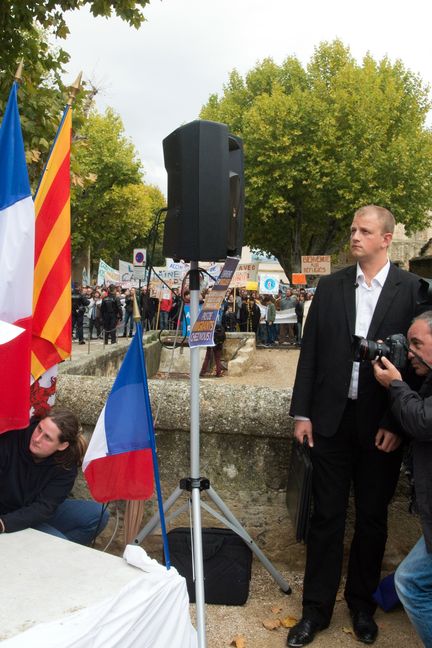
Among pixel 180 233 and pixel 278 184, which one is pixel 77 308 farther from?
pixel 180 233

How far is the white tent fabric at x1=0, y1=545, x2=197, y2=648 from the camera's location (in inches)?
66.6

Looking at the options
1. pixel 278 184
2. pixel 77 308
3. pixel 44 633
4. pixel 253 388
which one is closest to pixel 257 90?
pixel 278 184

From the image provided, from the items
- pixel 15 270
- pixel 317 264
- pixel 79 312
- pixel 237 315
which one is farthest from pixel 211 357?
pixel 15 270

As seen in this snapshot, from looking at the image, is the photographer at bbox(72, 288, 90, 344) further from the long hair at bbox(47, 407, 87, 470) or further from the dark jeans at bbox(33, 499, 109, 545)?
the long hair at bbox(47, 407, 87, 470)

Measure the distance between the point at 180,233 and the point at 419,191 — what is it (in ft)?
90.8

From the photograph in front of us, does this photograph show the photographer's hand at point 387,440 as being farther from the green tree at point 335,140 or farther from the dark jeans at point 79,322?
the green tree at point 335,140

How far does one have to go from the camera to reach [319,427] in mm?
3010

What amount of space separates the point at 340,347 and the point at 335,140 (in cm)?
2623

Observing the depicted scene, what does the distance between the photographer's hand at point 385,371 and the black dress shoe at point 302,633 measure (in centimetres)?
130

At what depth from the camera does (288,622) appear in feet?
10.2

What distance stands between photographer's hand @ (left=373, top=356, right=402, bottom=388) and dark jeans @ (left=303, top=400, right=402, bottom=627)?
38 cm

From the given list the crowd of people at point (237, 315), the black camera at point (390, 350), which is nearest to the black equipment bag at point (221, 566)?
the black camera at point (390, 350)

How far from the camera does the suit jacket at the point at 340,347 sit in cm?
294

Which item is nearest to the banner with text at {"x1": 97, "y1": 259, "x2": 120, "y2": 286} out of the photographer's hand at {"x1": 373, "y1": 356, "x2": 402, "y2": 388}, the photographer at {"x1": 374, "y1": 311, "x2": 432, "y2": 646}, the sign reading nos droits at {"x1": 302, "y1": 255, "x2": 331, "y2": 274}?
the sign reading nos droits at {"x1": 302, "y1": 255, "x2": 331, "y2": 274}
